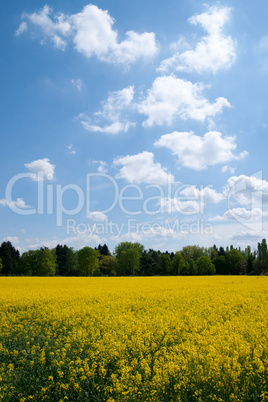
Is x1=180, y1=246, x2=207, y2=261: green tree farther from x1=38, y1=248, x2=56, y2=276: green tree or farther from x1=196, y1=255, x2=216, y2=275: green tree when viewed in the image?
x1=38, y1=248, x2=56, y2=276: green tree

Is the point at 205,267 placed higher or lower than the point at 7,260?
lower

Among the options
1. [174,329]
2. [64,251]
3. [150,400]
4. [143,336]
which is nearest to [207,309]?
[174,329]

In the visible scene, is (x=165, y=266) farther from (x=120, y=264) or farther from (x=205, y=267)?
(x=120, y=264)

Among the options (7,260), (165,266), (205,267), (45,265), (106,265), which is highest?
(7,260)

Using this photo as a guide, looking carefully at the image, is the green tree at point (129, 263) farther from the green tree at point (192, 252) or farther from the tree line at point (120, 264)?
the green tree at point (192, 252)

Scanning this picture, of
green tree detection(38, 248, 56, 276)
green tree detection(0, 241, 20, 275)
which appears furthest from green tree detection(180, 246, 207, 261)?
green tree detection(0, 241, 20, 275)

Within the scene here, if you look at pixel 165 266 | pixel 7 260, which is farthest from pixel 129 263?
pixel 7 260

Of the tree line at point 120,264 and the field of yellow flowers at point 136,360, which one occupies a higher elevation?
the field of yellow flowers at point 136,360

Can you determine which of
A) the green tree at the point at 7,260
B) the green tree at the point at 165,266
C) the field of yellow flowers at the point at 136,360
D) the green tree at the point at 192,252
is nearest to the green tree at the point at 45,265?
the green tree at the point at 7,260

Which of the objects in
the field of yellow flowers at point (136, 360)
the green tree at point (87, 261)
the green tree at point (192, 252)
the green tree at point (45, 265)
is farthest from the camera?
the green tree at point (192, 252)

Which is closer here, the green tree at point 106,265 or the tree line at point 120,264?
the tree line at point 120,264

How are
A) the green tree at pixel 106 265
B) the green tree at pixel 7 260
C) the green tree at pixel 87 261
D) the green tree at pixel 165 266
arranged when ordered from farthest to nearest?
the green tree at pixel 106 265 < the green tree at pixel 165 266 < the green tree at pixel 7 260 < the green tree at pixel 87 261

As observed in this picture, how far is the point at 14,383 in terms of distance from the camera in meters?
5.37

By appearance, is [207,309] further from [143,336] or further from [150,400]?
[150,400]
